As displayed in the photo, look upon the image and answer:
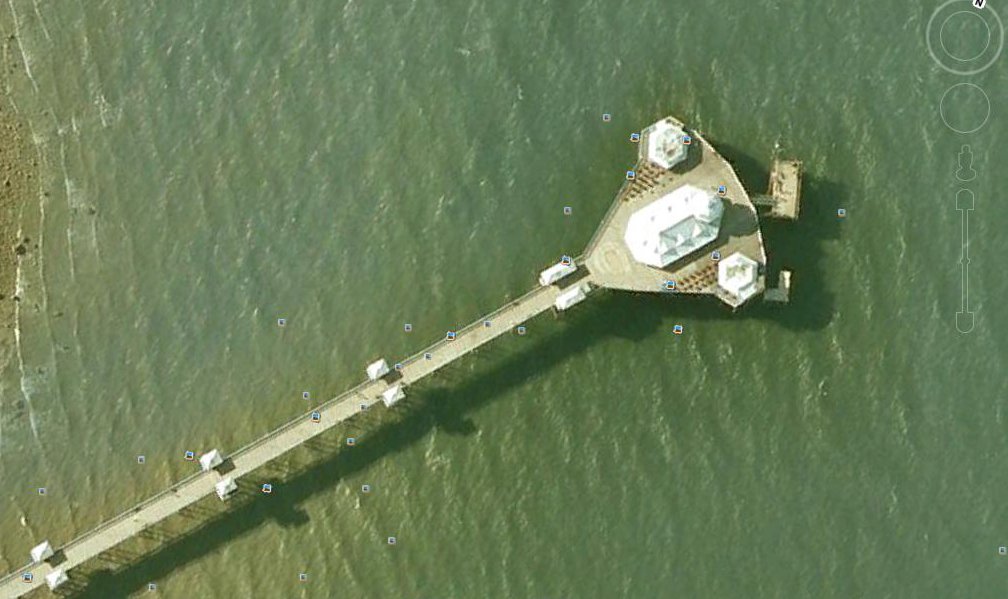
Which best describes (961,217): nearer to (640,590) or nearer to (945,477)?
(945,477)

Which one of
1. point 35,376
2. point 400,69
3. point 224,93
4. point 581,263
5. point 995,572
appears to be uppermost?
point 224,93

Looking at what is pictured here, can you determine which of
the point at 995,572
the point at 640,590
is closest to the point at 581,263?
the point at 640,590

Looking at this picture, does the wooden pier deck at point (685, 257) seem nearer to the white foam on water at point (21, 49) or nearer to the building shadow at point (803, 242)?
the building shadow at point (803, 242)

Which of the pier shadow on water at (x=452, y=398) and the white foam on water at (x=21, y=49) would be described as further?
the white foam on water at (x=21, y=49)

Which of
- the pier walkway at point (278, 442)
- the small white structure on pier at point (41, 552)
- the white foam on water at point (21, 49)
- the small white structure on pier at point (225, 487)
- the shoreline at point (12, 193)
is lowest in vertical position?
the small white structure on pier at point (225, 487)

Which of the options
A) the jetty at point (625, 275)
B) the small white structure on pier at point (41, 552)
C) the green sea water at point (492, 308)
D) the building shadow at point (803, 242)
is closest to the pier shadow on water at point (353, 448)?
the green sea water at point (492, 308)

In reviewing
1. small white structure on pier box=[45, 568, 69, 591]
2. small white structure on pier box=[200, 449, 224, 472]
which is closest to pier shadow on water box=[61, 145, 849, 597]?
small white structure on pier box=[45, 568, 69, 591]
